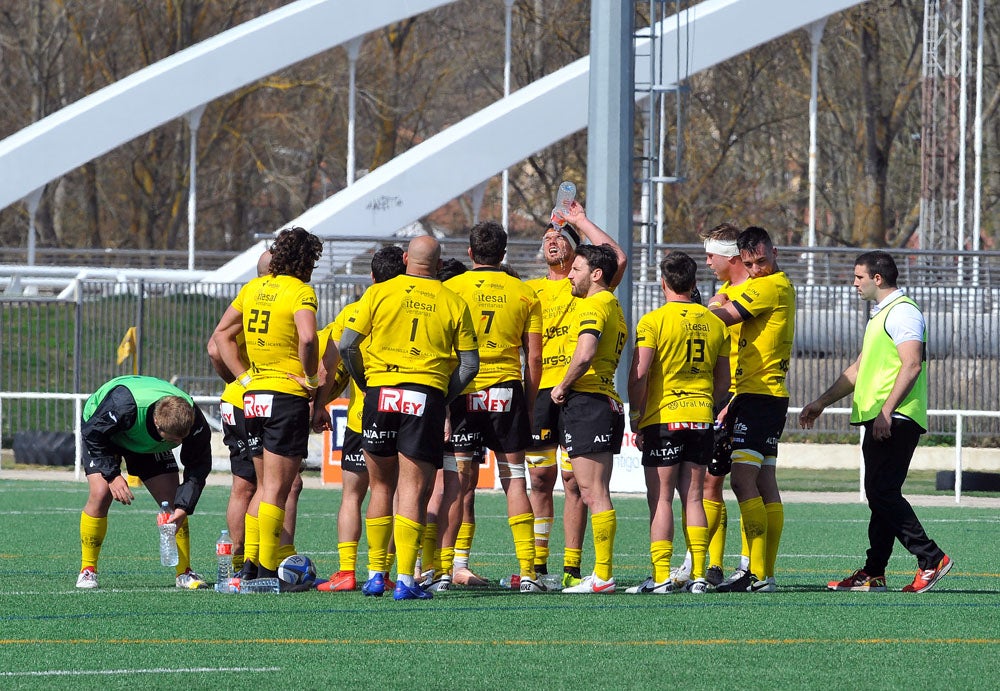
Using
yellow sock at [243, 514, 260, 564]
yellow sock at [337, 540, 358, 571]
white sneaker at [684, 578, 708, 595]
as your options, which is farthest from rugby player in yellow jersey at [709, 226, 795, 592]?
yellow sock at [243, 514, 260, 564]

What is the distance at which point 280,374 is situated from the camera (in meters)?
9.08

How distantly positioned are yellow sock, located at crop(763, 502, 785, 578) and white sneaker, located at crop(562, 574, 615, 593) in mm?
899

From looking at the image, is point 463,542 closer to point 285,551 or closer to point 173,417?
point 285,551

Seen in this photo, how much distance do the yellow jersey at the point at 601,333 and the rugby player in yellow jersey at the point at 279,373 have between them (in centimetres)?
147

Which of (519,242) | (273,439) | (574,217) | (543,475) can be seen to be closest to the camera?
(273,439)

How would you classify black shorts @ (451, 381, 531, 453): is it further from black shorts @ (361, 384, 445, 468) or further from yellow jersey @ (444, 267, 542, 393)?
black shorts @ (361, 384, 445, 468)

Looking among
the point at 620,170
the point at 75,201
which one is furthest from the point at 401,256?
the point at 75,201

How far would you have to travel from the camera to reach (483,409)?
31.2 feet

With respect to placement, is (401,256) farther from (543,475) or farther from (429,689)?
(429,689)

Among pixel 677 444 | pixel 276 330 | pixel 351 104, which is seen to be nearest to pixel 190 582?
pixel 276 330

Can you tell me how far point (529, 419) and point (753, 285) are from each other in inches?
58.6

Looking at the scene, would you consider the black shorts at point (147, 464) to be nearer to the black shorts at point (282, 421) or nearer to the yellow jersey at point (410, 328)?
the black shorts at point (282, 421)

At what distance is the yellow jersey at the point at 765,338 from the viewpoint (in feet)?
31.1

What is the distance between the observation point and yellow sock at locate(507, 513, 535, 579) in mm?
9461
